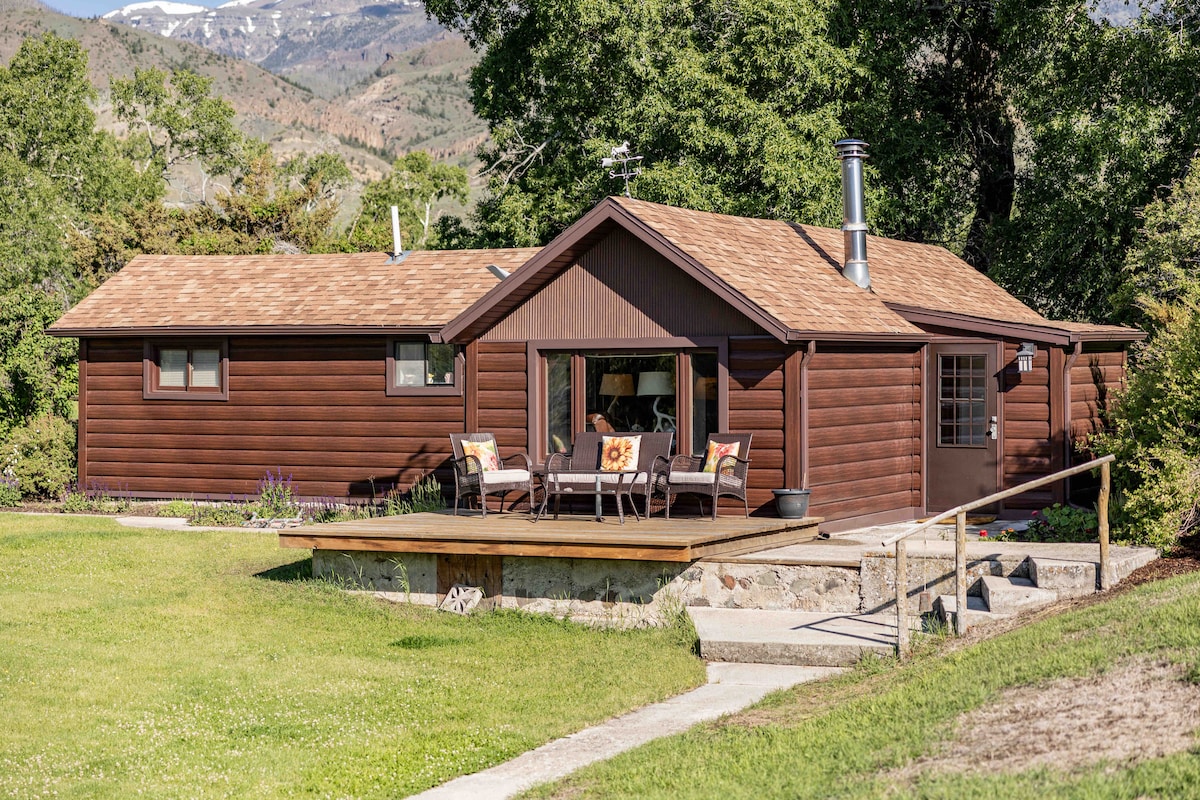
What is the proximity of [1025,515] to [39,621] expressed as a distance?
10.8 metres

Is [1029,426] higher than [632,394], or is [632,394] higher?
[632,394]

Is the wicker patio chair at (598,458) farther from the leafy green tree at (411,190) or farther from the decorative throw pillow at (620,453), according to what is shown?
the leafy green tree at (411,190)

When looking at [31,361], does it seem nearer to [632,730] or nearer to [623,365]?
[623,365]

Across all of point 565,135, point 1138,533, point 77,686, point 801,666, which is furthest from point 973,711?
point 565,135

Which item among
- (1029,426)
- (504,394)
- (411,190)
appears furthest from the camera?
(411,190)

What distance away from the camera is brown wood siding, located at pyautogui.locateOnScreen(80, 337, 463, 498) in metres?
19.1

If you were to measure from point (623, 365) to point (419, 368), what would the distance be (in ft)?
16.0

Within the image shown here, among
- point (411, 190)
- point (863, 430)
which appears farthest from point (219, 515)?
point (411, 190)

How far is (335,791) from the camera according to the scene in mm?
7508

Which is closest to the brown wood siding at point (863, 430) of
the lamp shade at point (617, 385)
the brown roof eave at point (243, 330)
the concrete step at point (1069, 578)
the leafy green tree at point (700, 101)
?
the lamp shade at point (617, 385)

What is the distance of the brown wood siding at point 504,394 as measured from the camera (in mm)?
15523

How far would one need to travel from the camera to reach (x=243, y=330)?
19375 mm

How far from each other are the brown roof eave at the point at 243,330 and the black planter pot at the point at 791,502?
6317 millimetres

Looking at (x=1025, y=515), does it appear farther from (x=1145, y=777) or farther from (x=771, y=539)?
(x=1145, y=777)
